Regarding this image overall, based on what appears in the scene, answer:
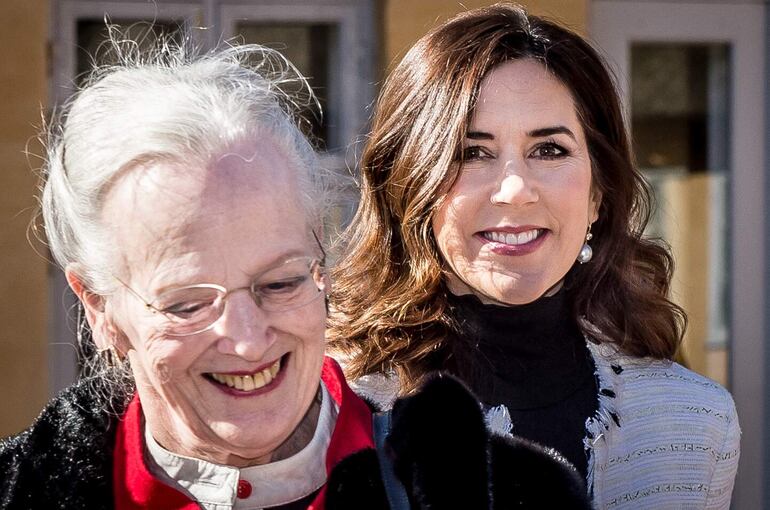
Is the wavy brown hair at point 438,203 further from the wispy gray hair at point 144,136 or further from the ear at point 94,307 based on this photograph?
the ear at point 94,307

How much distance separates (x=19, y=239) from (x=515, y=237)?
89.1 inches

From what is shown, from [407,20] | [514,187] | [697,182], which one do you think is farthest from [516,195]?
[697,182]

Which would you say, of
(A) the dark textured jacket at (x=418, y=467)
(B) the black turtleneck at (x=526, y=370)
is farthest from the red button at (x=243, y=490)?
(B) the black turtleneck at (x=526, y=370)

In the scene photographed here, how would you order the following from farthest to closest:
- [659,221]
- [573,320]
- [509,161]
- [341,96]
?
[659,221]
[341,96]
[573,320]
[509,161]

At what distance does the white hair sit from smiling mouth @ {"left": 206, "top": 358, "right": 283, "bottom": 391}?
0.71 feet

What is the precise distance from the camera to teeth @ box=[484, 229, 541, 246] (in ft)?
7.73

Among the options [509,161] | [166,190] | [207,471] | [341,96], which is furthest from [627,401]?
[341,96]

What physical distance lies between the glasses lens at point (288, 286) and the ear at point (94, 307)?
0.26 meters

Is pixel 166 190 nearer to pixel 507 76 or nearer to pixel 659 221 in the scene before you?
pixel 507 76

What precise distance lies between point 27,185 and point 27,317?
45 cm

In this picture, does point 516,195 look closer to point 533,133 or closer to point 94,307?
point 533,133

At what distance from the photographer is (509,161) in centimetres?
235

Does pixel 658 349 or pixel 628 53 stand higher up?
pixel 628 53

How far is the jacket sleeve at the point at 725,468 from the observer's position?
241 cm
